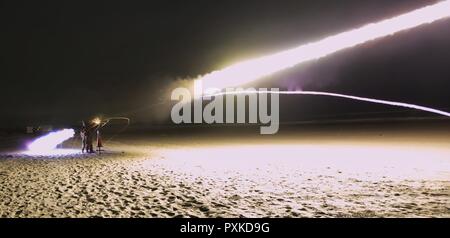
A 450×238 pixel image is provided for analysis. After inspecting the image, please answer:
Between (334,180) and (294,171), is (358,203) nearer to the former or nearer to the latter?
(334,180)

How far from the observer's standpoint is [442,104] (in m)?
77.3

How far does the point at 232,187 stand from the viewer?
11.2 meters

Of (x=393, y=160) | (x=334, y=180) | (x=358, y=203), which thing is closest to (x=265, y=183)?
(x=334, y=180)

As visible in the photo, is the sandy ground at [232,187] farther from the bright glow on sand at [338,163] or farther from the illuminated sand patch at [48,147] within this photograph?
the illuminated sand patch at [48,147]

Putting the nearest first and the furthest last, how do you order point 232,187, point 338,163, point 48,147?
point 232,187, point 338,163, point 48,147

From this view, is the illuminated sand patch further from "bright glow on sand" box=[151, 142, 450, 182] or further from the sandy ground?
"bright glow on sand" box=[151, 142, 450, 182]

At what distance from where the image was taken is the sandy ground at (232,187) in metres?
8.61

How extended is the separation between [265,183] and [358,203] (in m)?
3.31

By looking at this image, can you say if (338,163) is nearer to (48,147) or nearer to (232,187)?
(232,187)

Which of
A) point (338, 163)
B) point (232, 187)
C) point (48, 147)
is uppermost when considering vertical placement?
point (48, 147)

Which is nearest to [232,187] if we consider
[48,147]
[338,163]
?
[338,163]

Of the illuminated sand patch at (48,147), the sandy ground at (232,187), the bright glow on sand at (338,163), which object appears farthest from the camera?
the illuminated sand patch at (48,147)

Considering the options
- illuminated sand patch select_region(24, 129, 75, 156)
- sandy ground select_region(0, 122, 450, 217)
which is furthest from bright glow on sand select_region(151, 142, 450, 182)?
illuminated sand patch select_region(24, 129, 75, 156)

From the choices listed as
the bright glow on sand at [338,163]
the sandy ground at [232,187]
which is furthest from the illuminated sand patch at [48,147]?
the bright glow on sand at [338,163]
